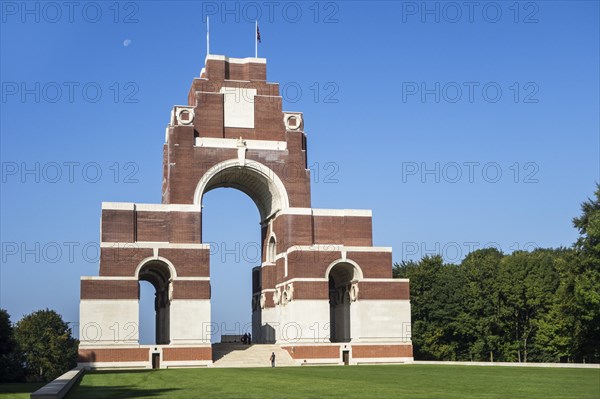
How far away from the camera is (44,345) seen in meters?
88.1

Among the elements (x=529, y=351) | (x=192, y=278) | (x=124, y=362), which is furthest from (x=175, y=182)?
(x=529, y=351)

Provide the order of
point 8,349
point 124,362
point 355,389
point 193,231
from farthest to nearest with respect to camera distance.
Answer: point 8,349 < point 193,231 < point 124,362 < point 355,389

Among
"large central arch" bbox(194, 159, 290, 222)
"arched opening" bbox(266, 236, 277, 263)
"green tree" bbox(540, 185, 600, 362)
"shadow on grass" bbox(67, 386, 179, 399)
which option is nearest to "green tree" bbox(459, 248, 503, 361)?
"green tree" bbox(540, 185, 600, 362)

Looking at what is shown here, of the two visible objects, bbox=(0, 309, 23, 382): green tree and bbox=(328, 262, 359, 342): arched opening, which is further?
bbox=(0, 309, 23, 382): green tree

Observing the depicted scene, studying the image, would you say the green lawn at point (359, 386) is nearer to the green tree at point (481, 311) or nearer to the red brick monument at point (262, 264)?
the red brick monument at point (262, 264)

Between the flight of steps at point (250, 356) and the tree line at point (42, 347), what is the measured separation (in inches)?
1314

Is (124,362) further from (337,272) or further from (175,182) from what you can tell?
(337,272)

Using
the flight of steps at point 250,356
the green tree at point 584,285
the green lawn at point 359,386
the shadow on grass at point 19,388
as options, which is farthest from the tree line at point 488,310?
the shadow on grass at point 19,388

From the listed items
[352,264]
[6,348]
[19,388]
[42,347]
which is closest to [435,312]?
[352,264]

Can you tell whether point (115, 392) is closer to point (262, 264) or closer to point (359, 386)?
point (359, 386)

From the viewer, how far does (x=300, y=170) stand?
58.2 meters

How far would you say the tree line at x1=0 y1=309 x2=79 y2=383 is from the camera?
8425 centimetres

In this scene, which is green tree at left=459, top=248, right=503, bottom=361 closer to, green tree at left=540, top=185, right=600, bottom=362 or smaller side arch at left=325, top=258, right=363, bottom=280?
green tree at left=540, top=185, right=600, bottom=362

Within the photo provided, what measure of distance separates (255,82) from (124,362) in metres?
22.1
